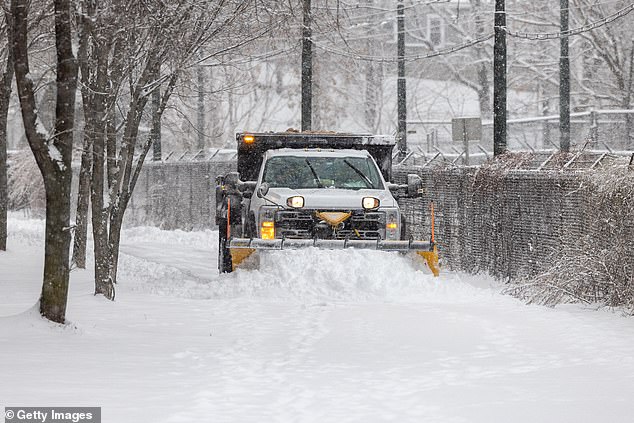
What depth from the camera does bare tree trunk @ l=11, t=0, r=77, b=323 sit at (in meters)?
11.4

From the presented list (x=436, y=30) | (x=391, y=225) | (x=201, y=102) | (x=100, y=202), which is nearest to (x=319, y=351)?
(x=100, y=202)

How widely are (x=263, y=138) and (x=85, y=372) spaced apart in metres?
10.2

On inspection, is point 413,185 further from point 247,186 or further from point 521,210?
point 521,210

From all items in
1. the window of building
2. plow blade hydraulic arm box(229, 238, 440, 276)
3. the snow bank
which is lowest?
the snow bank

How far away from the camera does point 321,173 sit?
18062 millimetres

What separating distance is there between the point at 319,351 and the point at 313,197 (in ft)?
19.2

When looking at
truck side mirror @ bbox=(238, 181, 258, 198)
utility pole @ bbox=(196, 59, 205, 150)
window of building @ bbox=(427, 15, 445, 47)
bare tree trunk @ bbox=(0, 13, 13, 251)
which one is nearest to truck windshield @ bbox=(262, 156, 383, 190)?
truck side mirror @ bbox=(238, 181, 258, 198)

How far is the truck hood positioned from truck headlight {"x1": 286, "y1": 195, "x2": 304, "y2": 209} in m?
0.06

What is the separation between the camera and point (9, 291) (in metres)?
16.4

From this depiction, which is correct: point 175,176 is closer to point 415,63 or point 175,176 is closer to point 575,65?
point 575,65

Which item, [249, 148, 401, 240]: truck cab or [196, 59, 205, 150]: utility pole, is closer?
[249, 148, 401, 240]: truck cab

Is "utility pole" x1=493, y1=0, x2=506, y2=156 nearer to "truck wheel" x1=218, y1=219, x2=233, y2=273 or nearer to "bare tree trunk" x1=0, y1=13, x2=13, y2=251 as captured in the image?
"truck wheel" x1=218, y1=219, x2=233, y2=273

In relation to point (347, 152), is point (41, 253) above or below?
below

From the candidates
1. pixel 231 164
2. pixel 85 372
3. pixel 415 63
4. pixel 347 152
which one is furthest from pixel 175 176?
pixel 85 372
